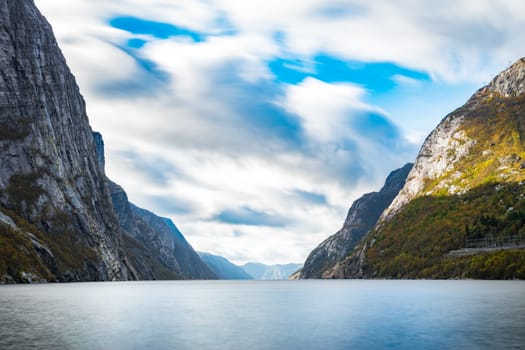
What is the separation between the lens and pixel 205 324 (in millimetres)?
53062

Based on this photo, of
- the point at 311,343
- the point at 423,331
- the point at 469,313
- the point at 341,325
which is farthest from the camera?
the point at 469,313

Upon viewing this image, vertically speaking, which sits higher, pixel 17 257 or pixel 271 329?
pixel 17 257

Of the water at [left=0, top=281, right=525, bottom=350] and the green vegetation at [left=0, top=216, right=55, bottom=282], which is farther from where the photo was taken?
the green vegetation at [left=0, top=216, right=55, bottom=282]

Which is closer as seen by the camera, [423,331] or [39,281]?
[423,331]

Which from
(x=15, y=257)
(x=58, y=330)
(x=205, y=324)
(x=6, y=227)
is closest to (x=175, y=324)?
(x=205, y=324)

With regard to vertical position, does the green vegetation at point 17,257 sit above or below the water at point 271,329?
above

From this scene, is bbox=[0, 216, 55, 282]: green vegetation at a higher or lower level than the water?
higher

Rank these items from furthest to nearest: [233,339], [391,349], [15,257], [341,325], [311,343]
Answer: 1. [15,257]
2. [341,325]
3. [233,339]
4. [311,343]
5. [391,349]

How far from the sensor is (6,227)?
193m

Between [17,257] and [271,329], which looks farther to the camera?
[17,257]

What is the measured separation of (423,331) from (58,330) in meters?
32.6

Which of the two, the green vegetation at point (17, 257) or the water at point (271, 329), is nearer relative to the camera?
the water at point (271, 329)

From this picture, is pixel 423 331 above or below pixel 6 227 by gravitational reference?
below

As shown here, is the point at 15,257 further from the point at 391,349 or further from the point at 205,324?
the point at 391,349
